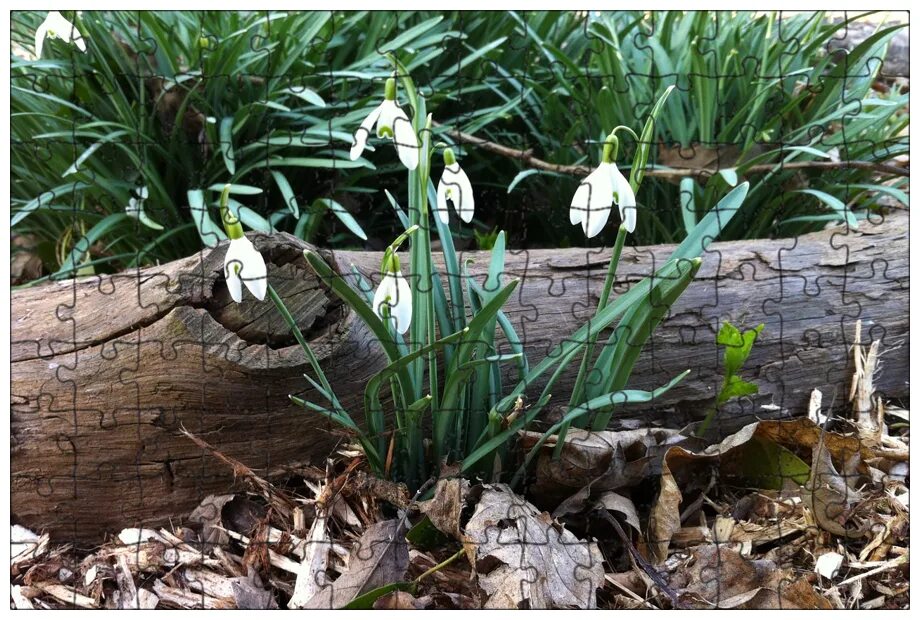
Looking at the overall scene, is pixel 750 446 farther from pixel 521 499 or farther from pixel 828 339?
pixel 521 499

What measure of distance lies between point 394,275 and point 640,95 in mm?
1422

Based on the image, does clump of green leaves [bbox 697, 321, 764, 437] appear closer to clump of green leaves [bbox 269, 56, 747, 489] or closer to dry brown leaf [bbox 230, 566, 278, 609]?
clump of green leaves [bbox 269, 56, 747, 489]

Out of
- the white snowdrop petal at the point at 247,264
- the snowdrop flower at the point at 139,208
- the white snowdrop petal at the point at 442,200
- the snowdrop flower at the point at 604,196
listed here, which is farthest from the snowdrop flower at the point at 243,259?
the snowdrop flower at the point at 139,208

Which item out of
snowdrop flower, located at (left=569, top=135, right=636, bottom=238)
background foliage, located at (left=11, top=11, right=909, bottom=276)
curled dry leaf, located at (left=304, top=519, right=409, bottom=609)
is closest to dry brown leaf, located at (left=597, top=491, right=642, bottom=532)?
curled dry leaf, located at (left=304, top=519, right=409, bottom=609)

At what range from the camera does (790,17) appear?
8.95 feet

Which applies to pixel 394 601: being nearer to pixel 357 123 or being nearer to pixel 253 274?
pixel 253 274

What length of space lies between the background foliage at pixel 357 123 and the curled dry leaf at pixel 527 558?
91 cm

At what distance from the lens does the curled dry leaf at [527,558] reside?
126 centimetres

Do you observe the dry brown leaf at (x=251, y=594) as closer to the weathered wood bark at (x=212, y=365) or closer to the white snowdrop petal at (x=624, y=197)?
the weathered wood bark at (x=212, y=365)

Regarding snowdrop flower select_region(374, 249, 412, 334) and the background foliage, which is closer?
snowdrop flower select_region(374, 249, 412, 334)

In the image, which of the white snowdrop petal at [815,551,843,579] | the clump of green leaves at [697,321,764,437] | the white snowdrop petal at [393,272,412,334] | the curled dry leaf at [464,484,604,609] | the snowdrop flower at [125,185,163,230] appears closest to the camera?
the white snowdrop petal at [393,272,412,334]

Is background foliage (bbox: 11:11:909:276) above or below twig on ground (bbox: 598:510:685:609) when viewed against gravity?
above

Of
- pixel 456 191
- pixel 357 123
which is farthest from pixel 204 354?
pixel 357 123

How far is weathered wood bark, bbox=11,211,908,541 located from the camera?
1454 millimetres
